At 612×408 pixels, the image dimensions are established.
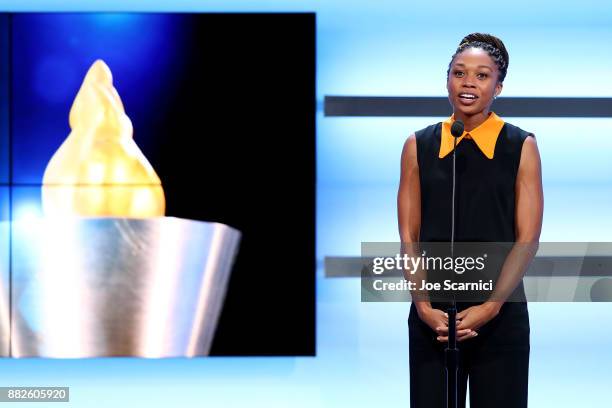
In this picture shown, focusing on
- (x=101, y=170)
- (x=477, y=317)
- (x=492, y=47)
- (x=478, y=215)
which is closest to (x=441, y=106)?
(x=492, y=47)

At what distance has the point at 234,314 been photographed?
371 cm

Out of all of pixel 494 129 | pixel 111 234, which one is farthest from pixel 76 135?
pixel 494 129

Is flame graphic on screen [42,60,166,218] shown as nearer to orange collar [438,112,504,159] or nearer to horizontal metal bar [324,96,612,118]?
horizontal metal bar [324,96,612,118]

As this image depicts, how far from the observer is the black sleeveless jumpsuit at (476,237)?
294cm

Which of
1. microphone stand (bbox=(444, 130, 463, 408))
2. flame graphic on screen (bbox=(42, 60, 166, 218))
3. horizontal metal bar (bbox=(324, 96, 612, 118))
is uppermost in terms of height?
horizontal metal bar (bbox=(324, 96, 612, 118))

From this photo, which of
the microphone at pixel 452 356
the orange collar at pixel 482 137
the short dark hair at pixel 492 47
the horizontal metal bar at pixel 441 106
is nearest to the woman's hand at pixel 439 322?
the microphone at pixel 452 356

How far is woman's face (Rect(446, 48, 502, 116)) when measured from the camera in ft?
10.2

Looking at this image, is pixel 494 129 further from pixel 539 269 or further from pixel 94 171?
pixel 94 171

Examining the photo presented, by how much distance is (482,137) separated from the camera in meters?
3.07

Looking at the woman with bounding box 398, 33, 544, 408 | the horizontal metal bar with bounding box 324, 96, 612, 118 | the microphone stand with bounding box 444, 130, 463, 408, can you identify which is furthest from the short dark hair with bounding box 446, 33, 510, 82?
the microphone stand with bounding box 444, 130, 463, 408

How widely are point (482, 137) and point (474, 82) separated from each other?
0.55ft

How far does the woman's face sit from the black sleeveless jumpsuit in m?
0.10

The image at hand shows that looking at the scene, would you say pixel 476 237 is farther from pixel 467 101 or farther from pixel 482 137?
pixel 467 101

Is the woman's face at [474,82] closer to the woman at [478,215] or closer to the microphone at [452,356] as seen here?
the woman at [478,215]
